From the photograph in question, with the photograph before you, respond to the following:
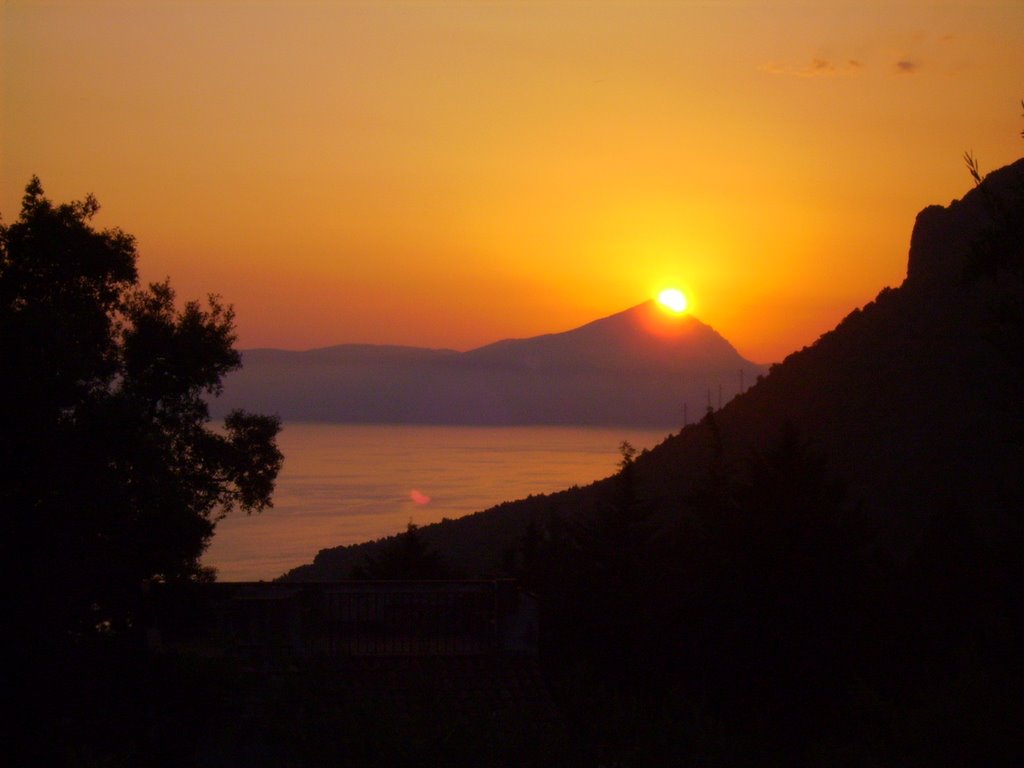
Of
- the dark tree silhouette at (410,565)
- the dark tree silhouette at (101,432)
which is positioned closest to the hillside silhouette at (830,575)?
the dark tree silhouette at (410,565)

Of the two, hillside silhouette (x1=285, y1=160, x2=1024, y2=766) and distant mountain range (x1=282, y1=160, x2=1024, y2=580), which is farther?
distant mountain range (x1=282, y1=160, x2=1024, y2=580)

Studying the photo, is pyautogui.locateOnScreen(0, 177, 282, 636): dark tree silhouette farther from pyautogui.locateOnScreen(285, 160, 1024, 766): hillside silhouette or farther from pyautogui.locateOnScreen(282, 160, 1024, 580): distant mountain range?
pyautogui.locateOnScreen(282, 160, 1024, 580): distant mountain range

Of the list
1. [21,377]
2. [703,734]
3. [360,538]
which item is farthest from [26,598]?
[360,538]

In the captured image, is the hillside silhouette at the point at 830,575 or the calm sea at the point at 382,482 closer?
the hillside silhouette at the point at 830,575

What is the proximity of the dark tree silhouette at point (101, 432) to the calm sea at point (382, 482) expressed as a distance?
787cm

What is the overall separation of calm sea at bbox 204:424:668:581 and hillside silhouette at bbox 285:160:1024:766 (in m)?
9.48

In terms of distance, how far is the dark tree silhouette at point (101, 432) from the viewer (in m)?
12.1

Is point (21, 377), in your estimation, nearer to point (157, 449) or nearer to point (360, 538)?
point (157, 449)

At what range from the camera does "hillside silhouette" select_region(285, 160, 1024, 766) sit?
24.0ft

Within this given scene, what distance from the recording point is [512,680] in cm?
1202

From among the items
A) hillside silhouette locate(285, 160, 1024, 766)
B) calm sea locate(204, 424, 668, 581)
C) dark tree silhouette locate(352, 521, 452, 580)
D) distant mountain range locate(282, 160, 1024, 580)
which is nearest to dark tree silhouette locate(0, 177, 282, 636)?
hillside silhouette locate(285, 160, 1024, 766)

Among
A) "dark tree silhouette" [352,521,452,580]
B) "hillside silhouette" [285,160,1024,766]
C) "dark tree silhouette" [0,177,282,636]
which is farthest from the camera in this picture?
"dark tree silhouette" [352,521,452,580]

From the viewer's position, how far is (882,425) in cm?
4688

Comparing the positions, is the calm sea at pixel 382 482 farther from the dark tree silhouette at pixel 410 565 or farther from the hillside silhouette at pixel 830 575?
the hillside silhouette at pixel 830 575
